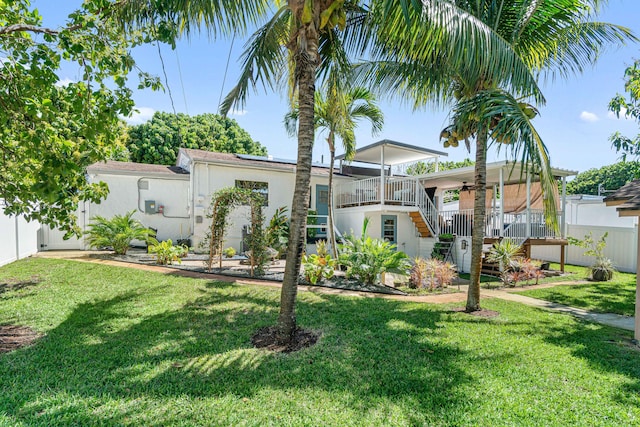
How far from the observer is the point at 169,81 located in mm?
5250

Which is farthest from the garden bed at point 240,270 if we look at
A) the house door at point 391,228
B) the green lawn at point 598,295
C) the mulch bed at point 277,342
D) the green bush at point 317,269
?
the house door at point 391,228

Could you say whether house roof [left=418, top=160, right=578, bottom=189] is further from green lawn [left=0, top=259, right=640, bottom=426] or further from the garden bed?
green lawn [left=0, top=259, right=640, bottom=426]

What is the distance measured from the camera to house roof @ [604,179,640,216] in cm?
534

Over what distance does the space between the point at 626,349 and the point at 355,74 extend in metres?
7.20

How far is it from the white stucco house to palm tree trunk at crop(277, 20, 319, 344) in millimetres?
9160

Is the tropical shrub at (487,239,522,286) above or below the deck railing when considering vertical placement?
below

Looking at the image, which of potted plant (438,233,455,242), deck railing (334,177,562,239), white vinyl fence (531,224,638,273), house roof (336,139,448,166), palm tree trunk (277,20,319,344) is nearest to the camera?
palm tree trunk (277,20,319,344)

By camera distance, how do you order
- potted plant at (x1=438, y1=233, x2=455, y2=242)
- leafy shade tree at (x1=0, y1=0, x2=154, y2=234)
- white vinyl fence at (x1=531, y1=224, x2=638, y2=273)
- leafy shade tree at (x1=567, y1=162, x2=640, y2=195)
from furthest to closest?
1. leafy shade tree at (x1=567, y1=162, x2=640, y2=195)
2. white vinyl fence at (x1=531, y1=224, x2=638, y2=273)
3. potted plant at (x1=438, y1=233, x2=455, y2=242)
4. leafy shade tree at (x1=0, y1=0, x2=154, y2=234)

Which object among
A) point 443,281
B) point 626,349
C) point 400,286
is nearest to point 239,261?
point 400,286

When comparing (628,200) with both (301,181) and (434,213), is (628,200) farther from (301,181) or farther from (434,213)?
(434,213)

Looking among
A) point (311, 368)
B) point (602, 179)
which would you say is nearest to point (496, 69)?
point (311, 368)

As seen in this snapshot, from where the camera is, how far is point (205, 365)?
411 centimetres

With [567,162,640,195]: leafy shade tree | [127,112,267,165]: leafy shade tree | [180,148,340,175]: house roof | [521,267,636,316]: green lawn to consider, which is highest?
[127,112,267,165]: leafy shade tree

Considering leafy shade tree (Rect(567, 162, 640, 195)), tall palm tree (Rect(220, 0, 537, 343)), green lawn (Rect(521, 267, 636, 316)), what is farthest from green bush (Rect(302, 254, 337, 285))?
leafy shade tree (Rect(567, 162, 640, 195))
